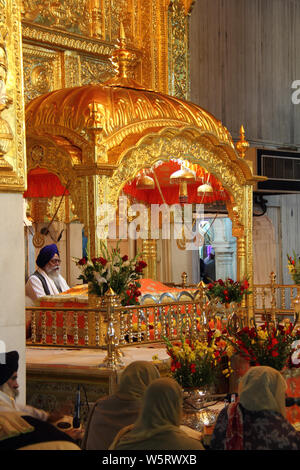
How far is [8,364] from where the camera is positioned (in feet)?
13.8

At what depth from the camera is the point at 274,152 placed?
1212 cm

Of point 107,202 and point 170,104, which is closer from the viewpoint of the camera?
point 107,202

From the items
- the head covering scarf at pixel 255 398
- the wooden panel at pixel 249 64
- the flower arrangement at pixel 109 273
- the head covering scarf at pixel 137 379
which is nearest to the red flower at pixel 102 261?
the flower arrangement at pixel 109 273

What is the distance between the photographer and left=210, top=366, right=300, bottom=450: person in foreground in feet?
10.1

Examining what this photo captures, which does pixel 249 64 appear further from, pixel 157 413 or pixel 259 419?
pixel 157 413

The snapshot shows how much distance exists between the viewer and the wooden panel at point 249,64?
1161cm

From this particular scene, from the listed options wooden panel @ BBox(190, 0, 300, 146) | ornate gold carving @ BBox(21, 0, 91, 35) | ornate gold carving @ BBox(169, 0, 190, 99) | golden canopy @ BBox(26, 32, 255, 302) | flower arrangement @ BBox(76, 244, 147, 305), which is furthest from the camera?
wooden panel @ BBox(190, 0, 300, 146)

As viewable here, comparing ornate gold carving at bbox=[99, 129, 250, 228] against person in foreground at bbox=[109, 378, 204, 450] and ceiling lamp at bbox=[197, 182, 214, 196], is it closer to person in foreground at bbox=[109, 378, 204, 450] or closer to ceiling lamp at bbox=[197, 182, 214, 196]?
ceiling lamp at bbox=[197, 182, 214, 196]

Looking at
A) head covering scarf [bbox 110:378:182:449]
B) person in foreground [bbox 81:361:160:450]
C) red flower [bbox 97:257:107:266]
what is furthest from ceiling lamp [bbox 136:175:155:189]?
head covering scarf [bbox 110:378:182:449]

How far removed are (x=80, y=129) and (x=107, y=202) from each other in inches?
30.1

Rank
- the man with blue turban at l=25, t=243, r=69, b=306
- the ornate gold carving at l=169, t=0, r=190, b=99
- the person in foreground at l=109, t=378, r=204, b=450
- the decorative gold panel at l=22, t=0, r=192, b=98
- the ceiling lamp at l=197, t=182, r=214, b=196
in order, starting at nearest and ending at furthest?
the person in foreground at l=109, t=378, r=204, b=450 < the man with blue turban at l=25, t=243, r=69, b=306 < the ceiling lamp at l=197, t=182, r=214, b=196 < the decorative gold panel at l=22, t=0, r=192, b=98 < the ornate gold carving at l=169, t=0, r=190, b=99
